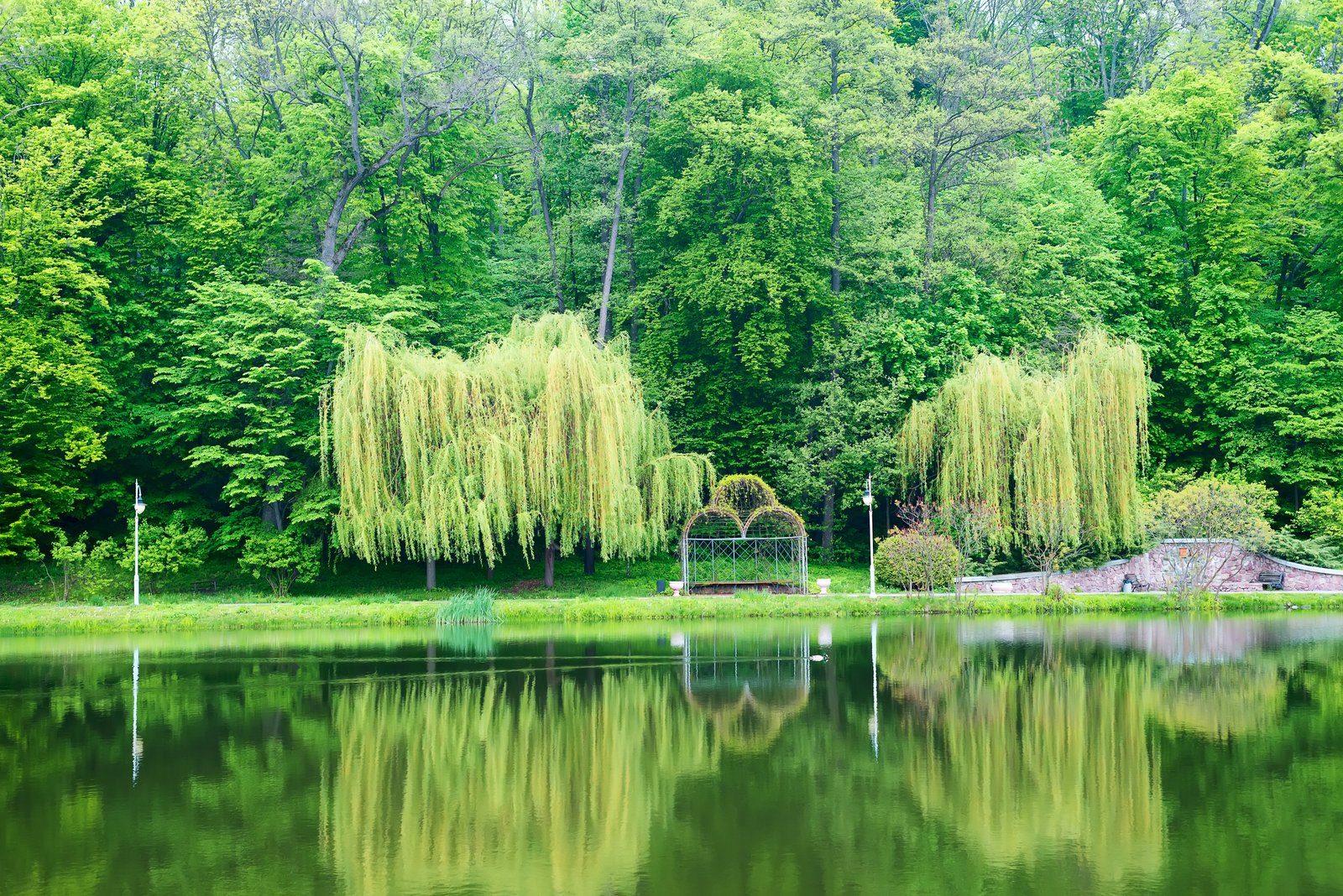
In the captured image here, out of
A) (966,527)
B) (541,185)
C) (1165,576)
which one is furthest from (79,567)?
(1165,576)

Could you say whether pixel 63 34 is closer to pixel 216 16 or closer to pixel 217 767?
pixel 216 16

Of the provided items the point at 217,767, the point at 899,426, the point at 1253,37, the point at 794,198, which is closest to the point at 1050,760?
the point at 217,767

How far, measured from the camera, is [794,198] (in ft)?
146

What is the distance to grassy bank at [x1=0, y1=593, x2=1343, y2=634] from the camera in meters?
31.7

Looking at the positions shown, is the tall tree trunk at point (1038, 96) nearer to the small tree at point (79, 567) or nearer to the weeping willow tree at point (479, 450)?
the weeping willow tree at point (479, 450)

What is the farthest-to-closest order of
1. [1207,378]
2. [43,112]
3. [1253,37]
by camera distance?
[1253,37] < [1207,378] < [43,112]

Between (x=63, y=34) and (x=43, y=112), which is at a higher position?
(x=63, y=34)

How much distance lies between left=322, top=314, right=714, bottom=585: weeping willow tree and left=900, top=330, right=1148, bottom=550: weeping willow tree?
450 inches

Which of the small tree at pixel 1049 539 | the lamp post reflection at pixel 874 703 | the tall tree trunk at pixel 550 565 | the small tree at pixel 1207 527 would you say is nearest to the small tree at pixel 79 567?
the tall tree trunk at pixel 550 565

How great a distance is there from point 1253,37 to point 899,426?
88.0 ft

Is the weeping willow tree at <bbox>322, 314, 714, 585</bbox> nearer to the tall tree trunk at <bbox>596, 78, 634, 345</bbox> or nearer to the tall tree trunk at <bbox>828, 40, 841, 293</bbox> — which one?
the tall tree trunk at <bbox>596, 78, 634, 345</bbox>

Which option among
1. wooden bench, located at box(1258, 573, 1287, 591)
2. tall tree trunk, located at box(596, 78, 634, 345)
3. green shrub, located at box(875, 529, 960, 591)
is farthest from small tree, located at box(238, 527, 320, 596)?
wooden bench, located at box(1258, 573, 1287, 591)

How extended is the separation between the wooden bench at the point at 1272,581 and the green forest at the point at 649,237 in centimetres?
266

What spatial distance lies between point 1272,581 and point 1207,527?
431 cm
